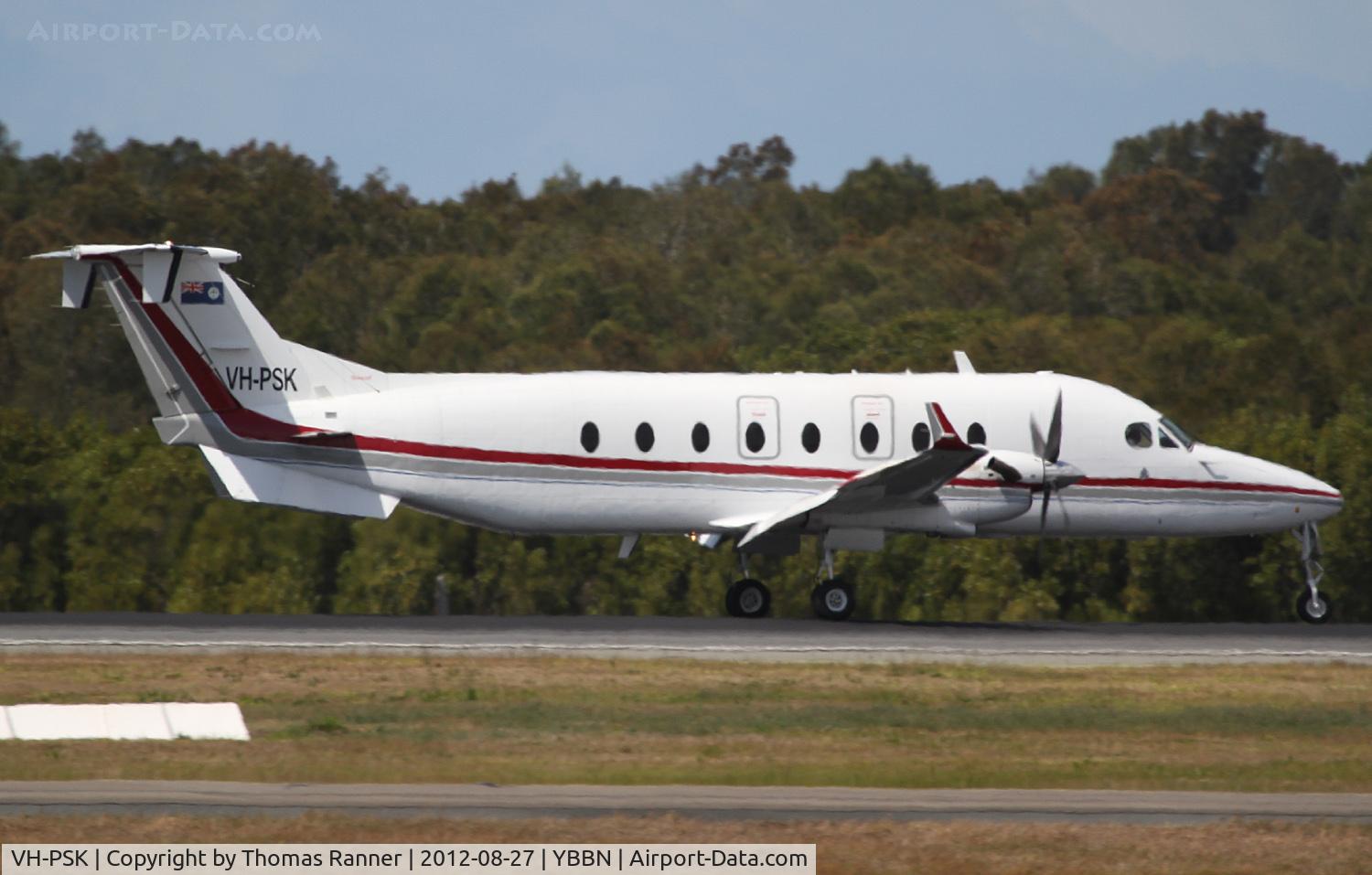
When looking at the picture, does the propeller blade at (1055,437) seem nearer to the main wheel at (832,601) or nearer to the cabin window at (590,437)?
the main wheel at (832,601)

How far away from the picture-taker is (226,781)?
14719mm

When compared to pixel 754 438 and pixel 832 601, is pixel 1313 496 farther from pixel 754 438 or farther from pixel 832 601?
pixel 754 438

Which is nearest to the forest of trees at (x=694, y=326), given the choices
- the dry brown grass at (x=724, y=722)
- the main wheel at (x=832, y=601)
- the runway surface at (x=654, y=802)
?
the main wheel at (x=832, y=601)

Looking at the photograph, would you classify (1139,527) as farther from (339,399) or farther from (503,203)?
(503,203)

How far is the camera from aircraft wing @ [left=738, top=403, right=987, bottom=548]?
1022 inches

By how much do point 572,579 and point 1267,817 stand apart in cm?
2603

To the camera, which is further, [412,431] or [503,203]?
[503,203]

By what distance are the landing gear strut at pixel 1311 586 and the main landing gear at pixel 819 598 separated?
7026 millimetres

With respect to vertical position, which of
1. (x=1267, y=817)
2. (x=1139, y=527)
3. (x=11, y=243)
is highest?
(x=11, y=243)

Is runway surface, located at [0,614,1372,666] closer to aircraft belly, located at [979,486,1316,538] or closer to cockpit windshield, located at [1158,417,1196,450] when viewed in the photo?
aircraft belly, located at [979,486,1316,538]

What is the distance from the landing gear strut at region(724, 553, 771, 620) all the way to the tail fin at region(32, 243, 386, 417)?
6833 millimetres

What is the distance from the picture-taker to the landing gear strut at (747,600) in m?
29.0

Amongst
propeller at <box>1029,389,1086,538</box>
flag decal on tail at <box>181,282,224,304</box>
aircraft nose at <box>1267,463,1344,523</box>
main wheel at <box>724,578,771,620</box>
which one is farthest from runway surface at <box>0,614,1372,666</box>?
flag decal on tail at <box>181,282,224,304</box>

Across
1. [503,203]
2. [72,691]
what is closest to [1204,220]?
[503,203]
